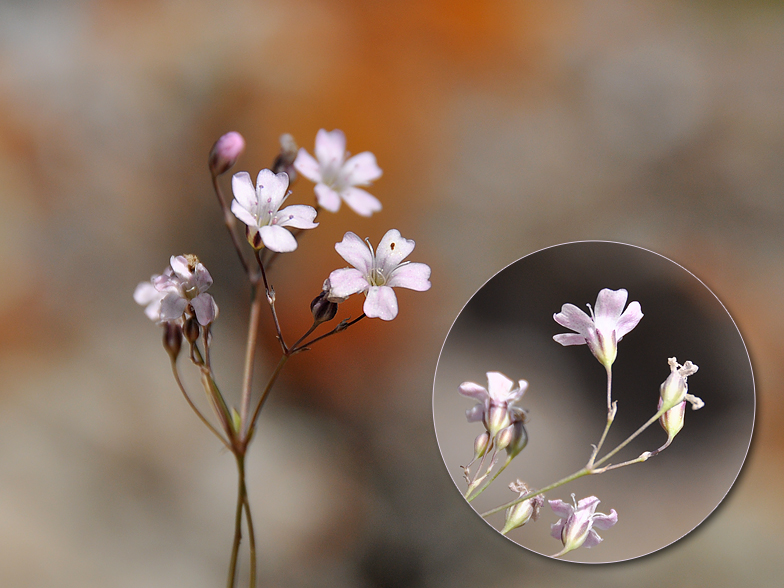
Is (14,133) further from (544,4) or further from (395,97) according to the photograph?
(544,4)

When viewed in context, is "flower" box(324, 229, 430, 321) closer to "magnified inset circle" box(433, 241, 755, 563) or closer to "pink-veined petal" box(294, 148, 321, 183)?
"pink-veined petal" box(294, 148, 321, 183)

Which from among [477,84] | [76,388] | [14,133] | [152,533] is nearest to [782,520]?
[477,84]

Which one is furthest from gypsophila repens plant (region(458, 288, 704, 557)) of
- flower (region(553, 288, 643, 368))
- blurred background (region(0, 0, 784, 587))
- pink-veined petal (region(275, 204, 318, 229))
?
pink-veined petal (region(275, 204, 318, 229))

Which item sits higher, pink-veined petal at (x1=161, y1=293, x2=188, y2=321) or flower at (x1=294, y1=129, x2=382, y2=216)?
flower at (x1=294, y1=129, x2=382, y2=216)

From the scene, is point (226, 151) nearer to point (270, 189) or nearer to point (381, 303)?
point (270, 189)

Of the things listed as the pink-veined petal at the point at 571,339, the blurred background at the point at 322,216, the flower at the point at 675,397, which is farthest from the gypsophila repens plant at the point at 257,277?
the blurred background at the point at 322,216

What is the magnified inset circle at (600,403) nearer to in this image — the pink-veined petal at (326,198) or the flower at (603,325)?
the flower at (603,325)
